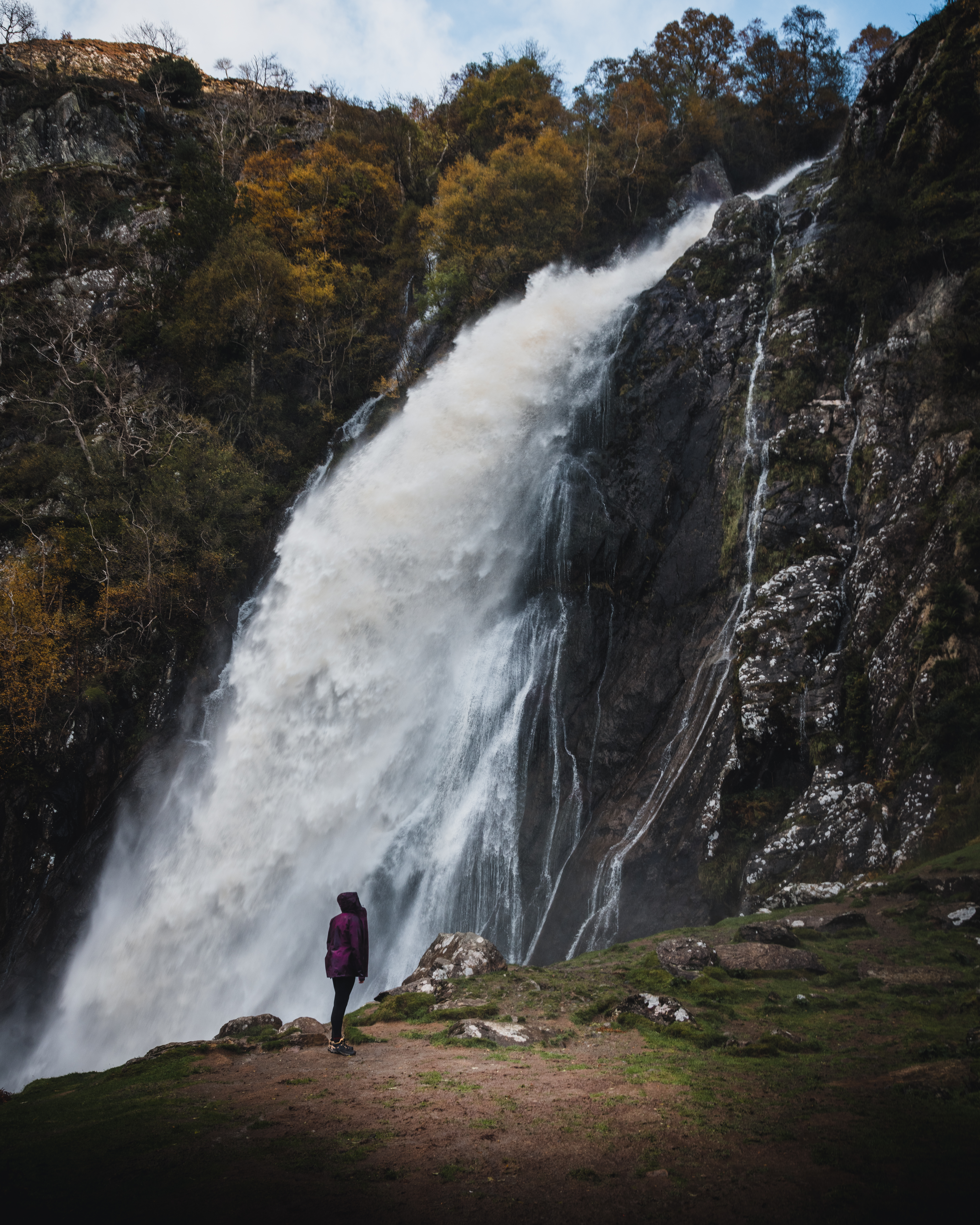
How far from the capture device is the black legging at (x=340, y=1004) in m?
6.64

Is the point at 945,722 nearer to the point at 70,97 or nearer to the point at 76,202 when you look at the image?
the point at 76,202

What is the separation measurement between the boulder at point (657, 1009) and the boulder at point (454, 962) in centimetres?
261

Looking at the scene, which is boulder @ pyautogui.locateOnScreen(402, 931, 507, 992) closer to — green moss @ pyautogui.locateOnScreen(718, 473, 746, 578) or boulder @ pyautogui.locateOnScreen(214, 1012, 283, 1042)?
boulder @ pyautogui.locateOnScreen(214, 1012, 283, 1042)

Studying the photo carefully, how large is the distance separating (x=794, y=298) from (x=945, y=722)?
12431 mm

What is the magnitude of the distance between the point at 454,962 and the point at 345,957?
329 centimetres

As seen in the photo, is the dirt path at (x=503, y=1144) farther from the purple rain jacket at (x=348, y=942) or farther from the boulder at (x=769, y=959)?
the boulder at (x=769, y=959)

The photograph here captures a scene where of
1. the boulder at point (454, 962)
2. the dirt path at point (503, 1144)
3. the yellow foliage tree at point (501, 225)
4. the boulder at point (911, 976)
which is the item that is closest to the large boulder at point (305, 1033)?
the dirt path at point (503, 1144)

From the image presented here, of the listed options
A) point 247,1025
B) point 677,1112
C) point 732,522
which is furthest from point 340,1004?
point 732,522

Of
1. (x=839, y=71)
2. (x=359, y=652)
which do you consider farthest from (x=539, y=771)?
(x=839, y=71)

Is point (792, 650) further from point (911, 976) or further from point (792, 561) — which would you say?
point (911, 976)

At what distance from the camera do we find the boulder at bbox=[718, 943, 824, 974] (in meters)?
7.88

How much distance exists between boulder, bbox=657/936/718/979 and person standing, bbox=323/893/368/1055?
379 centimetres

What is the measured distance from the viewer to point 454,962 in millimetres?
9484

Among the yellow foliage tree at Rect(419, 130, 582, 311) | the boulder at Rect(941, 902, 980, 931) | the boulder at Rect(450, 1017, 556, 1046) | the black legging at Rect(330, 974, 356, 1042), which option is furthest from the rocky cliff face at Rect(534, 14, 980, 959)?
the yellow foliage tree at Rect(419, 130, 582, 311)
